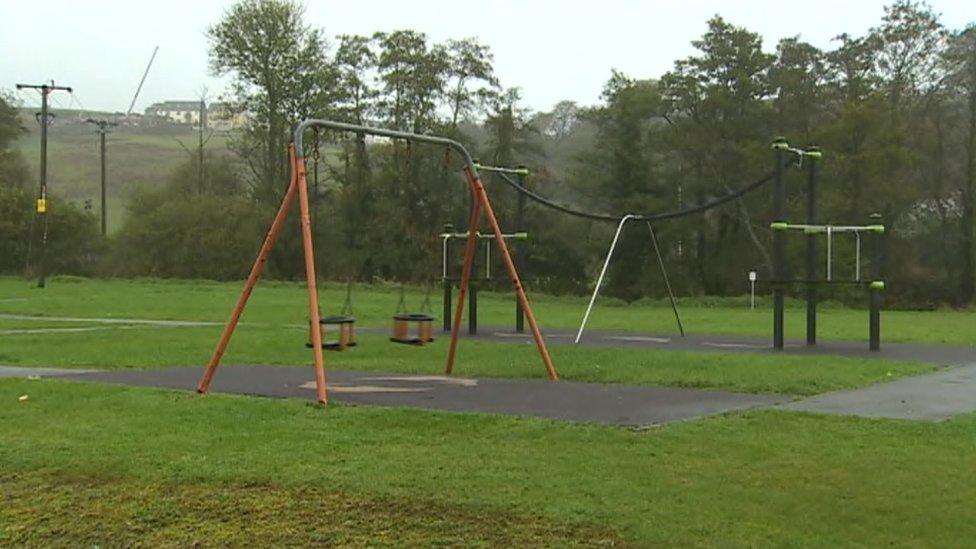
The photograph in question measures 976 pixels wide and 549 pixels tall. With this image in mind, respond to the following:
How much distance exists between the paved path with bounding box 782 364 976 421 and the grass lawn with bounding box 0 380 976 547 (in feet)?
1.74

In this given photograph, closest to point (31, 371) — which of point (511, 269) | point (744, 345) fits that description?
point (511, 269)

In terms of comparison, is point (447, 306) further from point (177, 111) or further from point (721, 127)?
point (177, 111)

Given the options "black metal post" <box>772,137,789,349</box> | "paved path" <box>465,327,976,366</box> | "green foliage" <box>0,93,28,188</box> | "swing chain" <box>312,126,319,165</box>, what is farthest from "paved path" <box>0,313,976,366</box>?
"green foliage" <box>0,93,28,188</box>

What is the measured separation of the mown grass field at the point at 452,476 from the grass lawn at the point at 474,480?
0.02m

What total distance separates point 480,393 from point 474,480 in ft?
14.3

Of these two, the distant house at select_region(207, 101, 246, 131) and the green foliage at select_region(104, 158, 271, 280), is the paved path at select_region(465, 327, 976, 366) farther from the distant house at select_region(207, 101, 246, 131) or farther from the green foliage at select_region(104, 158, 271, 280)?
the distant house at select_region(207, 101, 246, 131)

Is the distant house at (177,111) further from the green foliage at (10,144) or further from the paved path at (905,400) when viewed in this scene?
the paved path at (905,400)

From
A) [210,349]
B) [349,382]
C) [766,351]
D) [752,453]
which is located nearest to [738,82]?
[766,351]

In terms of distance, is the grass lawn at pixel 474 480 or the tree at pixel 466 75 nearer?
the grass lawn at pixel 474 480

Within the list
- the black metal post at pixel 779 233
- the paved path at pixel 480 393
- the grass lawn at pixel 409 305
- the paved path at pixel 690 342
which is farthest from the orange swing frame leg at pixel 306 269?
the grass lawn at pixel 409 305

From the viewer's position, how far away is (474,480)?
6.14 metres

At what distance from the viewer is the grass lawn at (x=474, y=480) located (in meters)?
5.22

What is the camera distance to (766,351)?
16.1 meters

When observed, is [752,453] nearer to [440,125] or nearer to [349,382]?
[349,382]
